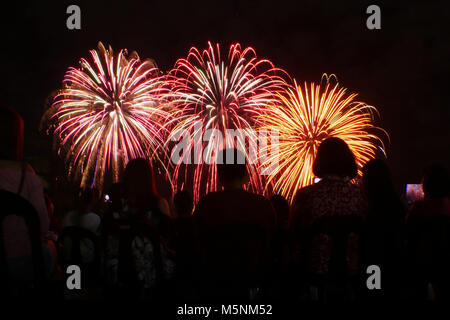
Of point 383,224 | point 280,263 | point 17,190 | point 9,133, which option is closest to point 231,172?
point 280,263

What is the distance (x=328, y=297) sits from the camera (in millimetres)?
4805

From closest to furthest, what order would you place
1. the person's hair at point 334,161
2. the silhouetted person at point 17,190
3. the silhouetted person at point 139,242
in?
the silhouetted person at point 17,190
the silhouetted person at point 139,242
the person's hair at point 334,161

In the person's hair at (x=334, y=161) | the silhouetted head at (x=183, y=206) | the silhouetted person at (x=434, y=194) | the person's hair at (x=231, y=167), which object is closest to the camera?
the person's hair at (x=334, y=161)

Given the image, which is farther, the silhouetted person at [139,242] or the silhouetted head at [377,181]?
the silhouetted head at [377,181]

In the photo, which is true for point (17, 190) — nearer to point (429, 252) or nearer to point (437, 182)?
point (429, 252)

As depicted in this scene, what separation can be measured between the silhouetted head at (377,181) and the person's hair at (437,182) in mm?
861

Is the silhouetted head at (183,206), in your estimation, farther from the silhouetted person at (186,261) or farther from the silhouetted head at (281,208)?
the silhouetted head at (281,208)

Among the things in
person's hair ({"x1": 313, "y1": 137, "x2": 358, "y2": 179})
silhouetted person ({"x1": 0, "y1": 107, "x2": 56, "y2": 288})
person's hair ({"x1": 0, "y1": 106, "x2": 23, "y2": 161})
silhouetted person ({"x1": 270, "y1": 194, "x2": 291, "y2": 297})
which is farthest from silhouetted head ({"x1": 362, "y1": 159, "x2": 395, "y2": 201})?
person's hair ({"x1": 0, "y1": 106, "x2": 23, "y2": 161})

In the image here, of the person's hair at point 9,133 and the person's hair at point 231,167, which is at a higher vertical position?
the person's hair at point 9,133

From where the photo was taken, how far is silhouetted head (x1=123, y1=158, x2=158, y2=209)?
221 inches

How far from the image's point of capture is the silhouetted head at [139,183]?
18.4ft

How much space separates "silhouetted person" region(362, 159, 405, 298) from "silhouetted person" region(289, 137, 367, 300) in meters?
0.26

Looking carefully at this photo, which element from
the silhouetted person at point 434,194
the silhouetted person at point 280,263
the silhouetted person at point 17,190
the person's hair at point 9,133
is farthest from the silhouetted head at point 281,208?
the person's hair at point 9,133
